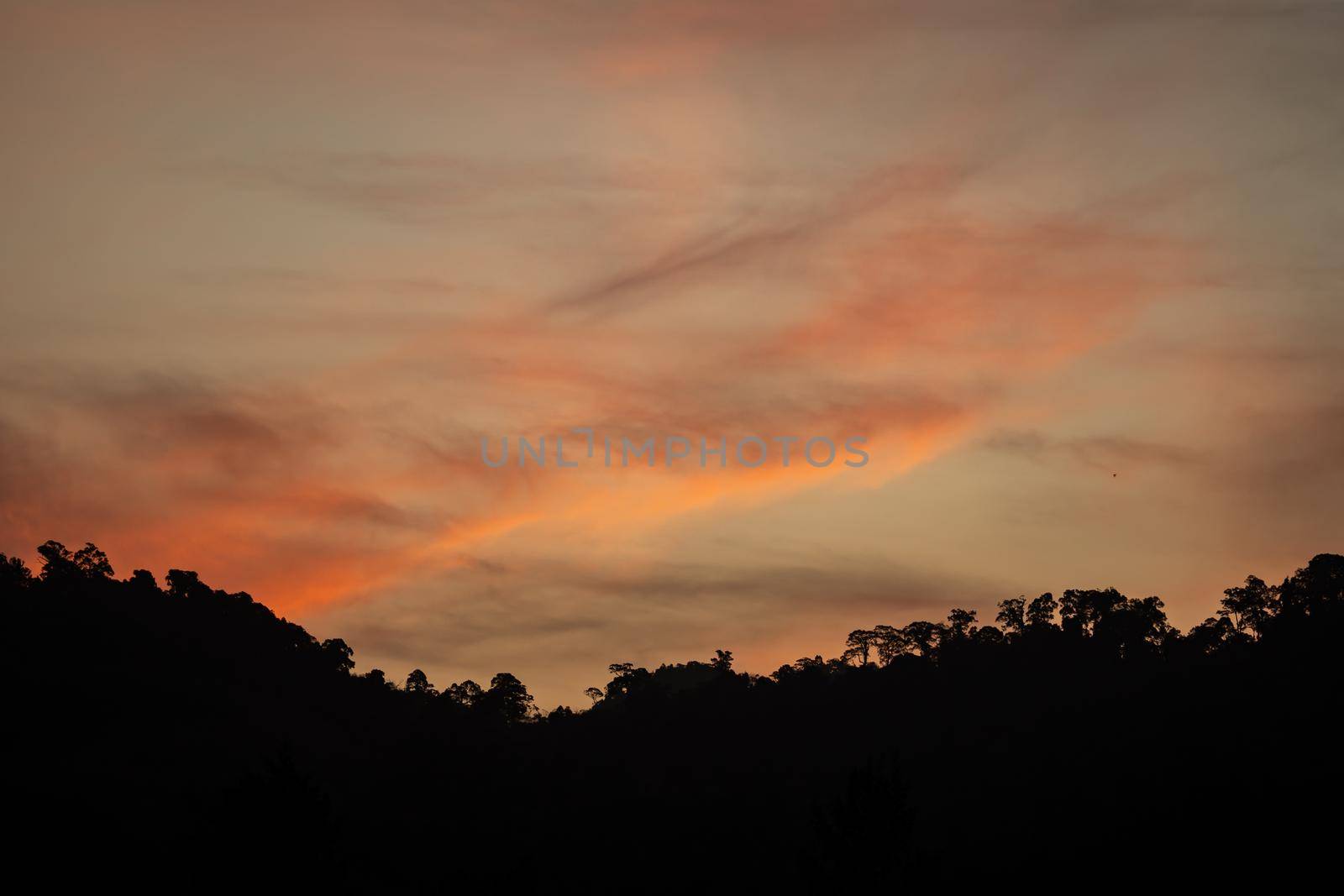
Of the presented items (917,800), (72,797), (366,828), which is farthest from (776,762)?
(72,797)

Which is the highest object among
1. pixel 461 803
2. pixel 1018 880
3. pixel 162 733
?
pixel 162 733

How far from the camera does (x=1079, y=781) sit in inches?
6437

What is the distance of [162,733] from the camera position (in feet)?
578

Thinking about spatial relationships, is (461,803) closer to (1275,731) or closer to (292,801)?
(292,801)

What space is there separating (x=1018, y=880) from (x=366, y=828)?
252ft

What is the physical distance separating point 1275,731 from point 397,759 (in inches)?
4745

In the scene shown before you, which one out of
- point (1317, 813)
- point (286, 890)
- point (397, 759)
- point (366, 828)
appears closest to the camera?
point (286, 890)

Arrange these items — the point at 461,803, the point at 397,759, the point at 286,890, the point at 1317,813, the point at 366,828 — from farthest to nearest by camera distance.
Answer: the point at 397,759, the point at 461,803, the point at 366,828, the point at 1317,813, the point at 286,890

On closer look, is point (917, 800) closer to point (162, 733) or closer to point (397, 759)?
point (397, 759)

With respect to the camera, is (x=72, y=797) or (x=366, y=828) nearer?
(x=72, y=797)

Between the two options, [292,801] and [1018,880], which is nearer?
[292,801]

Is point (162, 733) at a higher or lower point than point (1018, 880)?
higher

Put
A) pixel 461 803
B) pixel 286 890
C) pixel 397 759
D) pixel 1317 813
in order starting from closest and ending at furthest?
pixel 286 890 < pixel 1317 813 < pixel 461 803 < pixel 397 759

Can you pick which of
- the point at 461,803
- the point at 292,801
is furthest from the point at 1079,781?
the point at 292,801
